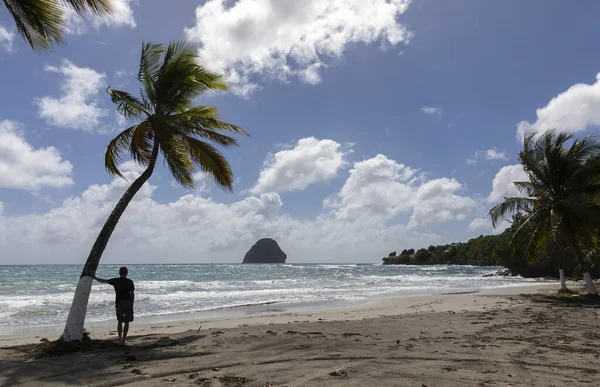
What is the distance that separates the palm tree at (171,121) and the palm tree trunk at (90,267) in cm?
2

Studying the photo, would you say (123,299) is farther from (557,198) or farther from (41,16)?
(557,198)

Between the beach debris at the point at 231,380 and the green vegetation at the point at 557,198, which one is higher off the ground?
the green vegetation at the point at 557,198

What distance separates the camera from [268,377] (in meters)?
5.51

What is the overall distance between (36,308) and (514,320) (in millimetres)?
18373

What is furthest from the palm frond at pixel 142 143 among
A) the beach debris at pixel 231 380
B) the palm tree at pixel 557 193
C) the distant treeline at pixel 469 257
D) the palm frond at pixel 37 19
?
the distant treeline at pixel 469 257

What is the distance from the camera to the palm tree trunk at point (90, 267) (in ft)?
25.7

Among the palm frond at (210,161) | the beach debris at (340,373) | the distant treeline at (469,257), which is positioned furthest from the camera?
the distant treeline at (469,257)

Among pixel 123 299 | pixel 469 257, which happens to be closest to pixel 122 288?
pixel 123 299

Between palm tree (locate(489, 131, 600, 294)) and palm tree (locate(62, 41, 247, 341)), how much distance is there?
13.3m

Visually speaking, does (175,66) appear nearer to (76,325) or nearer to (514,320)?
(76,325)

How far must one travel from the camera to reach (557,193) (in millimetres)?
17188

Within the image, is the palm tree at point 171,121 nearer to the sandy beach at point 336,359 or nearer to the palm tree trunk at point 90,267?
the palm tree trunk at point 90,267

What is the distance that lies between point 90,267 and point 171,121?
3.59 meters

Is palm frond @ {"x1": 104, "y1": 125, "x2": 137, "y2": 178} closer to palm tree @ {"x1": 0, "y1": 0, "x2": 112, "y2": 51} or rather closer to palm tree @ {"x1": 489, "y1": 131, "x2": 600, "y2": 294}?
palm tree @ {"x1": 0, "y1": 0, "x2": 112, "y2": 51}
